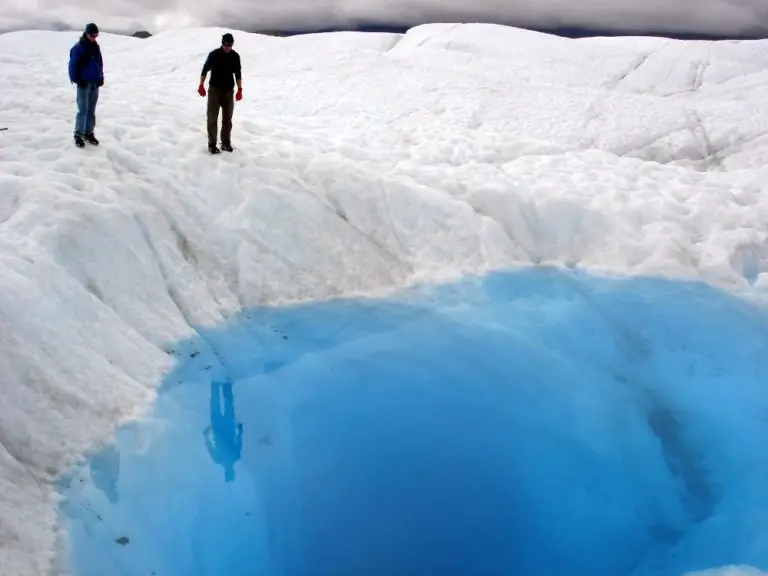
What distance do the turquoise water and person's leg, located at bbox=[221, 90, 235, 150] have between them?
3.87 meters

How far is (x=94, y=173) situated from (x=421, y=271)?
5624 mm

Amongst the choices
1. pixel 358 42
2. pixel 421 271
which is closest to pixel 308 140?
pixel 421 271

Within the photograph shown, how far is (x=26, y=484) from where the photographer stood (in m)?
5.69

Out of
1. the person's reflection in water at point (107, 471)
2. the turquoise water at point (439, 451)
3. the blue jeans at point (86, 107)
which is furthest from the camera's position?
the blue jeans at point (86, 107)

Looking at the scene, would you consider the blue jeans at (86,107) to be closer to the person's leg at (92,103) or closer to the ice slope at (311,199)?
the person's leg at (92,103)

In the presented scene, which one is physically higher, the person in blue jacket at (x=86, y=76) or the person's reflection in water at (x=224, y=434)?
the person in blue jacket at (x=86, y=76)

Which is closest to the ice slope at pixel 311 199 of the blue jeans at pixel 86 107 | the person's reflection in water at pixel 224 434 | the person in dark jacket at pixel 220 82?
the blue jeans at pixel 86 107

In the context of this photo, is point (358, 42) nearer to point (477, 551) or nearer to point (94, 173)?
point (94, 173)

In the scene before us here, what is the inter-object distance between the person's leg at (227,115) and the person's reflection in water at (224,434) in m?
5.74

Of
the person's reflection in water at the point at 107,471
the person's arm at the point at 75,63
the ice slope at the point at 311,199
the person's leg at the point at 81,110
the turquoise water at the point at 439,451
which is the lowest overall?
the turquoise water at the point at 439,451

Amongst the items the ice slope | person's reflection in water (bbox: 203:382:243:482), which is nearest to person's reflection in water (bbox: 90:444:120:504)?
the ice slope

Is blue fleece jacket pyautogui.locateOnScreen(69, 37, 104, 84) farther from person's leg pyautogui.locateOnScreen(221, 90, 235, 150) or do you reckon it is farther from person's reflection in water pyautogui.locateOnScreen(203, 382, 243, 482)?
person's reflection in water pyautogui.locateOnScreen(203, 382, 243, 482)

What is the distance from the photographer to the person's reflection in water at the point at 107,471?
604 cm

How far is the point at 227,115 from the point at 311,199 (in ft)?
6.91
